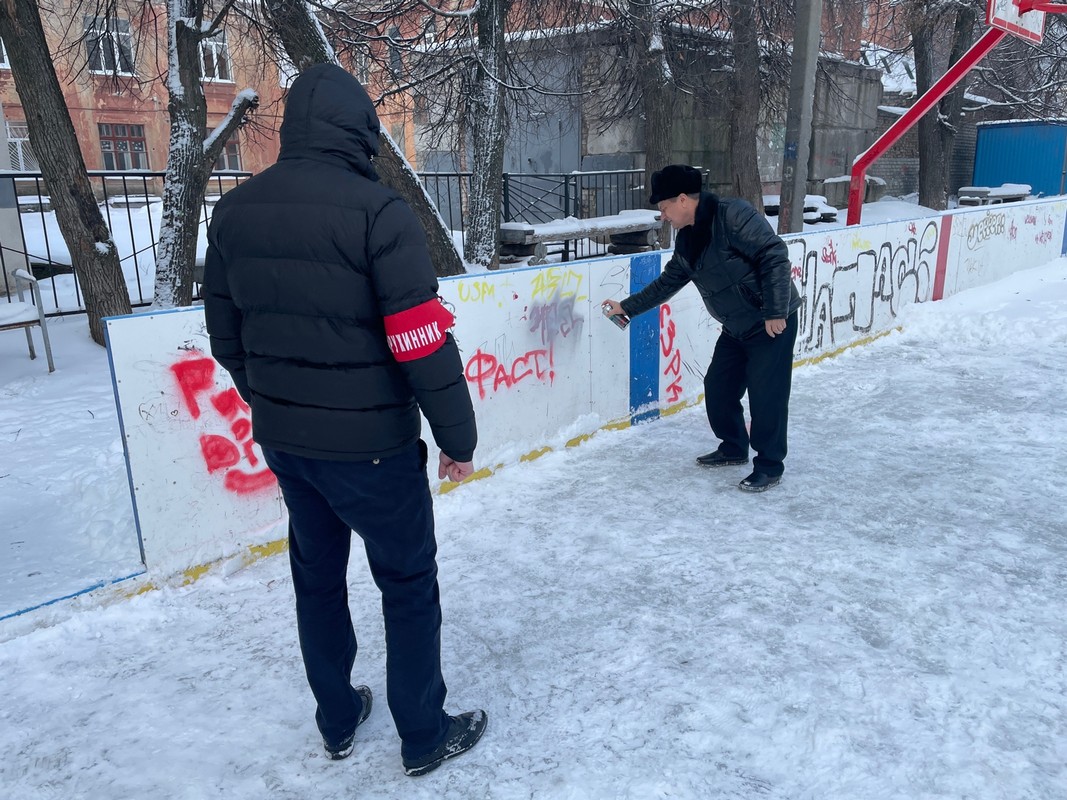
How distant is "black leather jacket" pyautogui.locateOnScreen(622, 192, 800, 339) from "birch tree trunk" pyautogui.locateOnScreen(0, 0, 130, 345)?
5.09 meters

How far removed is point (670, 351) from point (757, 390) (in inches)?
60.0

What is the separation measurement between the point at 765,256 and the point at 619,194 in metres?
13.1

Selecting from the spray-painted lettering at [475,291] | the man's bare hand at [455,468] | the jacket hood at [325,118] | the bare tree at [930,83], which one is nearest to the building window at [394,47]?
the spray-painted lettering at [475,291]

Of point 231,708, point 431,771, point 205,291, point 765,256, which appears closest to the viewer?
point 205,291

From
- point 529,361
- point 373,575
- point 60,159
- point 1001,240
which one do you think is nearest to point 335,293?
point 373,575

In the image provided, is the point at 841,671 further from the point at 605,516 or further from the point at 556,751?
the point at 605,516

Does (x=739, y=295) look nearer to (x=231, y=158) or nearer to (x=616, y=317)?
(x=616, y=317)

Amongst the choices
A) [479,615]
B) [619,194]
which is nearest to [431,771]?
[479,615]

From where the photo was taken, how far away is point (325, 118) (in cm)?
200

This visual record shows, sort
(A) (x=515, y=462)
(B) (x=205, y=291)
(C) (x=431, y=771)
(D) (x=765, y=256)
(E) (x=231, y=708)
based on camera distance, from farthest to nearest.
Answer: (A) (x=515, y=462)
(D) (x=765, y=256)
(E) (x=231, y=708)
(C) (x=431, y=771)
(B) (x=205, y=291)

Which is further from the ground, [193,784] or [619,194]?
[619,194]

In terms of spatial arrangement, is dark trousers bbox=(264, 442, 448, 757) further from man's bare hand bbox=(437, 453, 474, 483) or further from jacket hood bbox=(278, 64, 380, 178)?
jacket hood bbox=(278, 64, 380, 178)

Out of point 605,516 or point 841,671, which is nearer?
point 841,671

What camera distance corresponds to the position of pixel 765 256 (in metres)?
4.18
